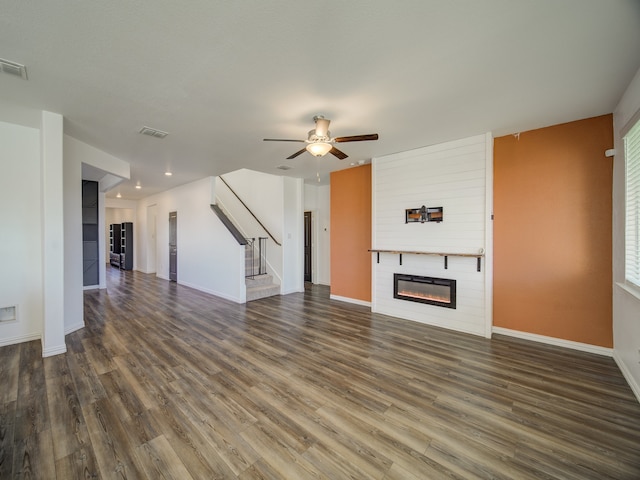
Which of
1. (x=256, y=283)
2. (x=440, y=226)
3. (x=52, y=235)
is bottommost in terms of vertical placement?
(x=256, y=283)

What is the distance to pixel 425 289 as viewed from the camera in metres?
4.40

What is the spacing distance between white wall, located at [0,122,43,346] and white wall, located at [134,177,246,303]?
296 centimetres

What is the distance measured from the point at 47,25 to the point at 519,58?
3500 millimetres

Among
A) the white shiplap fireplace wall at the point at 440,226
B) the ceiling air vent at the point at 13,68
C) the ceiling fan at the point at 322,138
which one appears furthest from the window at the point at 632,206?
the ceiling air vent at the point at 13,68

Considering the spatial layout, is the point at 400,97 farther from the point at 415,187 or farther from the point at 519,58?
the point at 415,187

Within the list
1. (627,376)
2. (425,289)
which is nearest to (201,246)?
(425,289)

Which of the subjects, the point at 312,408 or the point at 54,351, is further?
the point at 54,351

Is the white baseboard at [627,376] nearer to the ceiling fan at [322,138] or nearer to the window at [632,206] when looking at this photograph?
the window at [632,206]

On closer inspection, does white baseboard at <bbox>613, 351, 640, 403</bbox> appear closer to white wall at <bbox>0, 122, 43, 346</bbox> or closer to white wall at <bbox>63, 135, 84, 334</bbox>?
white wall at <bbox>63, 135, 84, 334</bbox>

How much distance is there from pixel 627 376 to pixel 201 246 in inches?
300

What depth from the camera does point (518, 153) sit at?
146 inches

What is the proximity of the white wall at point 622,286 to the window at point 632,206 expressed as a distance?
0.39ft

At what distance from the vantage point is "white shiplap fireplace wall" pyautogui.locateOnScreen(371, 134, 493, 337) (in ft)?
12.5

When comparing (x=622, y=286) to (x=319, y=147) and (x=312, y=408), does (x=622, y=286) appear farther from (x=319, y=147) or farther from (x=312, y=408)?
(x=319, y=147)
